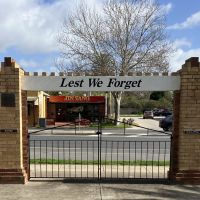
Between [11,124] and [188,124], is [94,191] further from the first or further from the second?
[188,124]

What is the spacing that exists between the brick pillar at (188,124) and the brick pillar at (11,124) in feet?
11.9

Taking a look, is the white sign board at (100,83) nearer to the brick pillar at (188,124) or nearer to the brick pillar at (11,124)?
the brick pillar at (188,124)

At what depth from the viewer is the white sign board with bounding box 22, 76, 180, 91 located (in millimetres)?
9703

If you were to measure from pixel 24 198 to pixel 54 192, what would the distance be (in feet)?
2.43

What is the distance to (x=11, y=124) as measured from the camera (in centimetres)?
951

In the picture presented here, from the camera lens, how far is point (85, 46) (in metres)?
39.2

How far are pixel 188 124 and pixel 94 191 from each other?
103 inches

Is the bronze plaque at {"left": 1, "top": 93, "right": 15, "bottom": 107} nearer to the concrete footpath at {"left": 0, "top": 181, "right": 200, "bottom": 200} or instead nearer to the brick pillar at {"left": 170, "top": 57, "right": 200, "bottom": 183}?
the concrete footpath at {"left": 0, "top": 181, "right": 200, "bottom": 200}

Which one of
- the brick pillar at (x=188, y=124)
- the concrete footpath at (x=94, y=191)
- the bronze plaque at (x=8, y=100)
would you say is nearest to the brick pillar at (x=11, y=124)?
the bronze plaque at (x=8, y=100)

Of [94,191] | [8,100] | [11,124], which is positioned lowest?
[94,191]

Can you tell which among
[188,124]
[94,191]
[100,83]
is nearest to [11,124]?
[100,83]

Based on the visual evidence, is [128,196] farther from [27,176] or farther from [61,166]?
[61,166]

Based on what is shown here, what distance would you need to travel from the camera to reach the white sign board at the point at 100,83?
31.8 ft

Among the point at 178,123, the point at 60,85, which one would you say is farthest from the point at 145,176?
the point at 60,85
